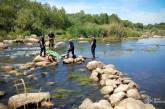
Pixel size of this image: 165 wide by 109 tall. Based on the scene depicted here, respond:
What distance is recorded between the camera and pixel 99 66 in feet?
87.9

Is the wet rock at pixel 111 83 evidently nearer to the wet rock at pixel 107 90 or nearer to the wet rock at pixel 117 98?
the wet rock at pixel 107 90

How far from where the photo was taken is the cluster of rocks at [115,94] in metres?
14.1

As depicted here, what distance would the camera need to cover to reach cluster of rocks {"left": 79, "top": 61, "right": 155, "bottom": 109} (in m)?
14.1

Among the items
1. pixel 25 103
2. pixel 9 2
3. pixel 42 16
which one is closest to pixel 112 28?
pixel 42 16

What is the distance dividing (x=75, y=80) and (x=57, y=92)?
13.4ft

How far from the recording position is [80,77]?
23609 millimetres

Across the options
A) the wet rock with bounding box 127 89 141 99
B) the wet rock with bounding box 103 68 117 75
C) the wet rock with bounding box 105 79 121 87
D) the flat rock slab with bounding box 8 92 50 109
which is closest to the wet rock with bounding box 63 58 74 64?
the wet rock with bounding box 103 68 117 75

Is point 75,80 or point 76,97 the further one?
point 75,80

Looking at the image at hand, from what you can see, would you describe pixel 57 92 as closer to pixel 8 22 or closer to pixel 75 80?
pixel 75 80

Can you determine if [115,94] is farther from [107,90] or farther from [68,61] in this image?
[68,61]

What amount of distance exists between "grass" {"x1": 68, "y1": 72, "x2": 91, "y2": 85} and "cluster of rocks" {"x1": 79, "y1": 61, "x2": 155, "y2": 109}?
0.62m

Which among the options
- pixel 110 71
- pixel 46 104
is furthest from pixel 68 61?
pixel 46 104

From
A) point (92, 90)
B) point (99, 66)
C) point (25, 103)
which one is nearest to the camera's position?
point (25, 103)

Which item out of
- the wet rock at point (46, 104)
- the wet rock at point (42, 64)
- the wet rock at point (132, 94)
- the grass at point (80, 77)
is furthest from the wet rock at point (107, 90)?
the wet rock at point (42, 64)
